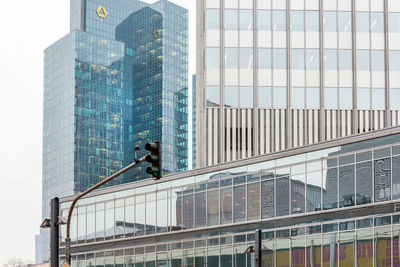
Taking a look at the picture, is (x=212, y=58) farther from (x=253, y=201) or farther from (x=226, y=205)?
(x=253, y=201)

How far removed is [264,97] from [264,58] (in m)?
3.19

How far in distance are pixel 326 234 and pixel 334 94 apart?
84.9 ft

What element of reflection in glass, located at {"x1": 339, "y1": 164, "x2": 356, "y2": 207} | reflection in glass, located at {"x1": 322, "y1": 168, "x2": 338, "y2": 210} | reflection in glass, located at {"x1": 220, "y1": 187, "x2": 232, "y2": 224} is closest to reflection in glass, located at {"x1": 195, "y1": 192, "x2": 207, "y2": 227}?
reflection in glass, located at {"x1": 220, "y1": 187, "x2": 232, "y2": 224}

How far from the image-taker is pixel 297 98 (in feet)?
199

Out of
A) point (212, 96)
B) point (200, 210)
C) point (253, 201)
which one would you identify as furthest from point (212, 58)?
point (253, 201)

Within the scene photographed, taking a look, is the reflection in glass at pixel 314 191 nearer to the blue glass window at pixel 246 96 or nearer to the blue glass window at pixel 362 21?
the blue glass window at pixel 246 96

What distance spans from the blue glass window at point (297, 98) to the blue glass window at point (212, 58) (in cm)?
650

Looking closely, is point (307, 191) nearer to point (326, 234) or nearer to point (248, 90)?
point (326, 234)

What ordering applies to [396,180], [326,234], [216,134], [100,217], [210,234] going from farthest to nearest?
1. [216,134]
2. [100,217]
3. [210,234]
4. [326,234]
5. [396,180]

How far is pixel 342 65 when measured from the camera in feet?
201

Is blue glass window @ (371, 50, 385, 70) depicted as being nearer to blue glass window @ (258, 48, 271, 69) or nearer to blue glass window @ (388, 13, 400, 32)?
blue glass window @ (388, 13, 400, 32)

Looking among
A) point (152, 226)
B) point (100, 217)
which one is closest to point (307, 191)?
point (152, 226)

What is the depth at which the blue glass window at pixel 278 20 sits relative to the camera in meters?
61.6

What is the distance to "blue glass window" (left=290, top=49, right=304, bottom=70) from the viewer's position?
6081 cm
